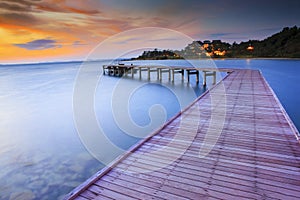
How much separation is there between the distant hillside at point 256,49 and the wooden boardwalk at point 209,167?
183 feet

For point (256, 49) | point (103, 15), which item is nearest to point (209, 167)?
point (103, 15)

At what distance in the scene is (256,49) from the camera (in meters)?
68.2

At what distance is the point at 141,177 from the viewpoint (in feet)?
7.48

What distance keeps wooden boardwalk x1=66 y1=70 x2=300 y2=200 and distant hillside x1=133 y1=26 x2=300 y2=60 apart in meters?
55.7

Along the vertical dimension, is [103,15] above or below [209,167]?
above

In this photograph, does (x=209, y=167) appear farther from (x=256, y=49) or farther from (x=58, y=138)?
(x=256, y=49)

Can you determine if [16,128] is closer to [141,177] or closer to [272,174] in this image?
[141,177]

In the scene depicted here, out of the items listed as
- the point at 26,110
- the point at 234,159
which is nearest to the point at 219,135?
the point at 234,159

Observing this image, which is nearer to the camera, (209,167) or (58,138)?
(209,167)

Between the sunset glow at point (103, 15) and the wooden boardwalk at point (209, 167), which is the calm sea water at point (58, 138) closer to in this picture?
the wooden boardwalk at point (209, 167)

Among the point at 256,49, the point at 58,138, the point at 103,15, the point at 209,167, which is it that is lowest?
the point at 58,138

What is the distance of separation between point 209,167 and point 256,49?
3060 inches

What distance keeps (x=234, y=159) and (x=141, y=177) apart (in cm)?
129

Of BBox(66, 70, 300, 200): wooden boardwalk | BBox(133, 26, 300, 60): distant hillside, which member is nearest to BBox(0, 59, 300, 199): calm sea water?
BBox(66, 70, 300, 200): wooden boardwalk
